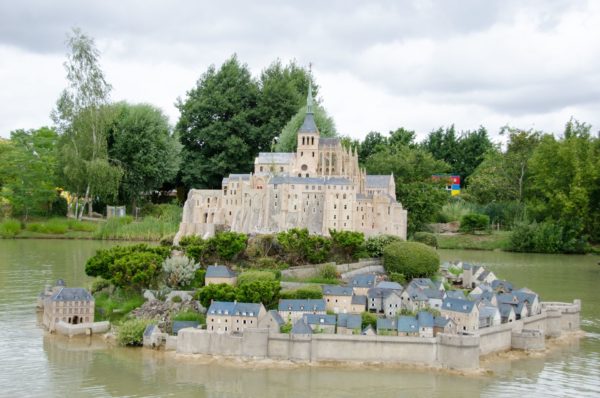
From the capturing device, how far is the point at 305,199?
52.1 meters

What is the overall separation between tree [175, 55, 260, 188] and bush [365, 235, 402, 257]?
3229cm

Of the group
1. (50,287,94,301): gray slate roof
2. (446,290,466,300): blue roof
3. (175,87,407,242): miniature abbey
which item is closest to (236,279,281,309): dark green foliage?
(50,287,94,301): gray slate roof

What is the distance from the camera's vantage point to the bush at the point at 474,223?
3280 inches

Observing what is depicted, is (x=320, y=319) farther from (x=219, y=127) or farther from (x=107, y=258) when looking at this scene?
(x=219, y=127)

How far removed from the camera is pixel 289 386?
32.6 m

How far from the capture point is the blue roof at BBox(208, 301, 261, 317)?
3778cm

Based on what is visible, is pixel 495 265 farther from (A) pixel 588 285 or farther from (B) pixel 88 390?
(B) pixel 88 390

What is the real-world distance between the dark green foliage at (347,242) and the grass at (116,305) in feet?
46.5

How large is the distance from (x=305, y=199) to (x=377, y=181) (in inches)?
323

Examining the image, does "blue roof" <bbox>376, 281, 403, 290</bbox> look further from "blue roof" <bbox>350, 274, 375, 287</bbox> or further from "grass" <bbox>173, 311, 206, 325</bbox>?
"grass" <bbox>173, 311, 206, 325</bbox>

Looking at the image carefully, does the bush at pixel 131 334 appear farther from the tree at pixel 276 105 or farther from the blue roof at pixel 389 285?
the tree at pixel 276 105

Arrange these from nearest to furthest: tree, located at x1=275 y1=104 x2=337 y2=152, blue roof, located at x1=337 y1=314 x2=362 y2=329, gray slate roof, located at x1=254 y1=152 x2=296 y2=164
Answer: blue roof, located at x1=337 y1=314 x2=362 y2=329 → gray slate roof, located at x1=254 y1=152 x2=296 y2=164 → tree, located at x1=275 y1=104 x2=337 y2=152

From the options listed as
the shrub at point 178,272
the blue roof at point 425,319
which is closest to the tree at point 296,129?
the shrub at point 178,272

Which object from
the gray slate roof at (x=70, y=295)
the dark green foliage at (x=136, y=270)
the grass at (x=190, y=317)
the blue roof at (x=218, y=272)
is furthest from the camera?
the dark green foliage at (x=136, y=270)
